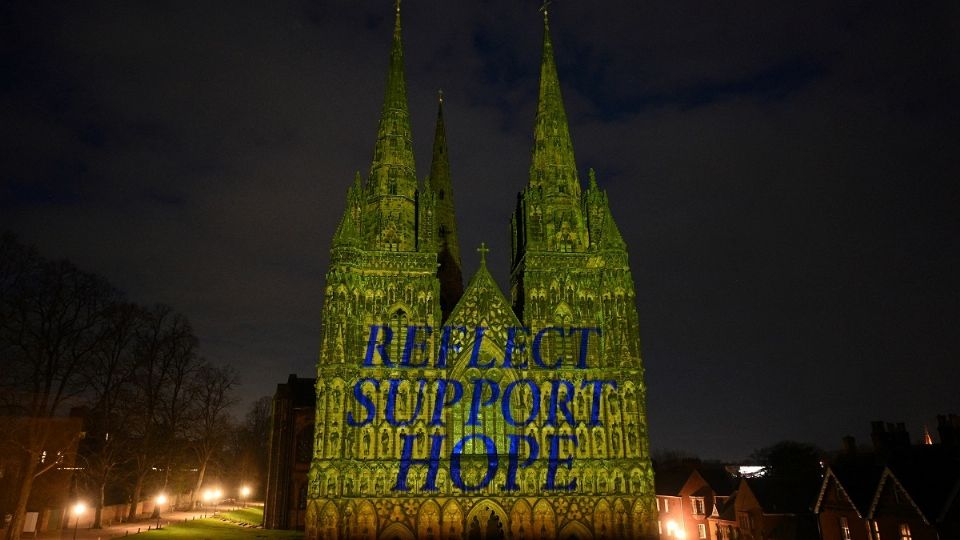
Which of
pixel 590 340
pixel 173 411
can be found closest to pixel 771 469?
pixel 590 340

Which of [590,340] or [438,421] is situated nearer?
[438,421]

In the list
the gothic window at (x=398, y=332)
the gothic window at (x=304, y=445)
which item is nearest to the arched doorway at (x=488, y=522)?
the gothic window at (x=398, y=332)

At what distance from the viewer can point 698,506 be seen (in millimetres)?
46875

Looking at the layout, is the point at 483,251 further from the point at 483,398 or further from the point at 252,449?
the point at 252,449

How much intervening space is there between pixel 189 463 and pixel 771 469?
50966mm

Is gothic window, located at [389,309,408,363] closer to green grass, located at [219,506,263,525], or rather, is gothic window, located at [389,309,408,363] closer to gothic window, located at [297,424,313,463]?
gothic window, located at [297,424,313,463]

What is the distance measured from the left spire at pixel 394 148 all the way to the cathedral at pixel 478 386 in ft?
0.43

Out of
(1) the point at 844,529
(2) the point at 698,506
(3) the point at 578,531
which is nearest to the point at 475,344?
(3) the point at 578,531

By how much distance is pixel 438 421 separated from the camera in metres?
34.7

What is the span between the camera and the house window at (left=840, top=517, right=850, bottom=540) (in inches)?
1230

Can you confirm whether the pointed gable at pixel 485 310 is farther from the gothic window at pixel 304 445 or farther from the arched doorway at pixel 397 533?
the gothic window at pixel 304 445

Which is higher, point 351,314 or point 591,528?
point 351,314

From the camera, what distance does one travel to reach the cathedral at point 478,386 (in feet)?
110

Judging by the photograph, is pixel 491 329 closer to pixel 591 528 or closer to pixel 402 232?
pixel 402 232
